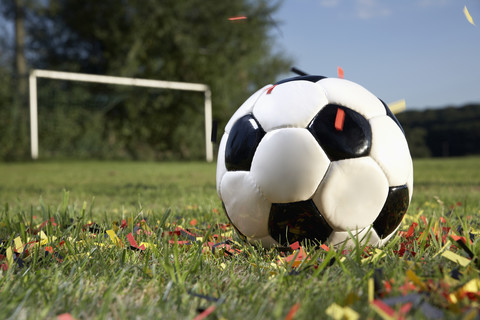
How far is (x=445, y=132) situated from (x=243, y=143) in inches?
1877

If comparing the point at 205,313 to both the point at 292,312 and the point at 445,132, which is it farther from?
the point at 445,132

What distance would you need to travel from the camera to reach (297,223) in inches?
69.2

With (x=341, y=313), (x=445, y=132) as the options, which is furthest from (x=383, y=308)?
(x=445, y=132)

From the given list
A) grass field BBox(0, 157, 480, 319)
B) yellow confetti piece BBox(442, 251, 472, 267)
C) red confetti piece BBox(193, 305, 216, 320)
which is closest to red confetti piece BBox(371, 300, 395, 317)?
grass field BBox(0, 157, 480, 319)

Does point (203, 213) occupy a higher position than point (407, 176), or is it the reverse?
point (407, 176)

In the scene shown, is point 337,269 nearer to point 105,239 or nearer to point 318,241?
point 318,241

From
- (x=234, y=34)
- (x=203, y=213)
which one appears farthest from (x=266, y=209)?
(x=234, y=34)

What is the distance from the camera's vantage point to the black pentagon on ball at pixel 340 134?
66.8 inches

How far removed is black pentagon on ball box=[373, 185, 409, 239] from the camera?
70.6 inches

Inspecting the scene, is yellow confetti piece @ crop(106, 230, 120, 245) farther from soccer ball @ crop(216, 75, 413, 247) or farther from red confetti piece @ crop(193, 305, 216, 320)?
red confetti piece @ crop(193, 305, 216, 320)

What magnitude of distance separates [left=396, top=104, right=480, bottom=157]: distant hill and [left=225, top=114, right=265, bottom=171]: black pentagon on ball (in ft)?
136

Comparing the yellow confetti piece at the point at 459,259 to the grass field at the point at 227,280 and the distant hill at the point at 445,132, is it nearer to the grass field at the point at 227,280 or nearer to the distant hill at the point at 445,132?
the grass field at the point at 227,280

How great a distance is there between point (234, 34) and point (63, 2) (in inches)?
314

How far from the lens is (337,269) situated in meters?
1.56
